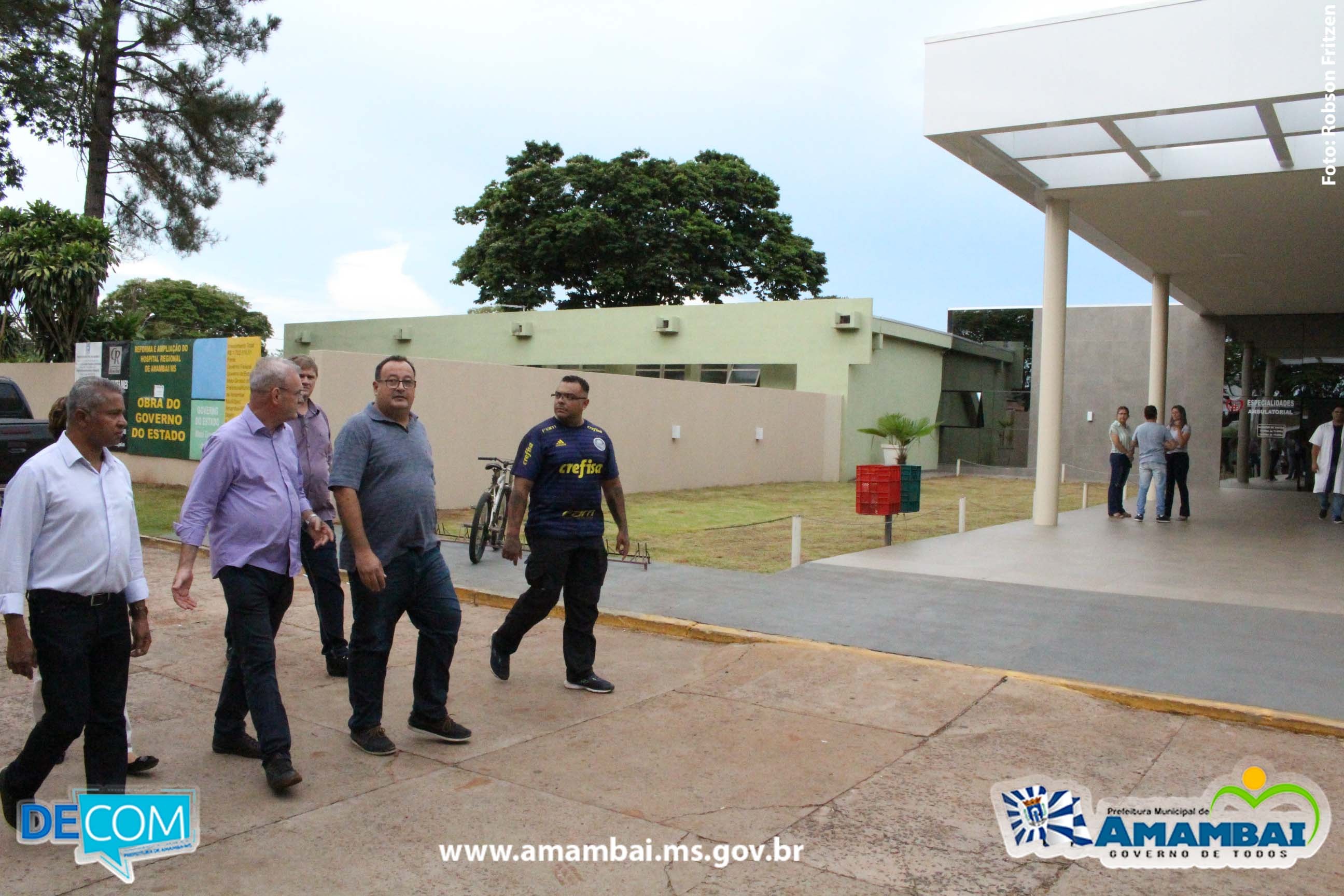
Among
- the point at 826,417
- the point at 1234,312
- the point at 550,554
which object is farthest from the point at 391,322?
the point at 550,554

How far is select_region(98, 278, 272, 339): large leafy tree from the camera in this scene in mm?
55375

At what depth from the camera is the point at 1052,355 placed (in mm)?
15359

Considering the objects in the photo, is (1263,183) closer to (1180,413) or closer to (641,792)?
(1180,413)

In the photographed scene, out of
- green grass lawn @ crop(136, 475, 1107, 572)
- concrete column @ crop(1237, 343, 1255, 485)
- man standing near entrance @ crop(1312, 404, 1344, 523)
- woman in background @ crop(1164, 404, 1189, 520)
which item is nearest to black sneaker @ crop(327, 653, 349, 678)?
green grass lawn @ crop(136, 475, 1107, 572)

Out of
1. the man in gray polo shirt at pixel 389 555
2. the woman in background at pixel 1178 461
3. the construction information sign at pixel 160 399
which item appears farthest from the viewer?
the construction information sign at pixel 160 399

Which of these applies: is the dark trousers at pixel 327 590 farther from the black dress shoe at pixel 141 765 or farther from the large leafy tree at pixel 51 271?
the large leafy tree at pixel 51 271

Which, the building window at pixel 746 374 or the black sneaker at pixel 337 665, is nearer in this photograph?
the black sneaker at pixel 337 665

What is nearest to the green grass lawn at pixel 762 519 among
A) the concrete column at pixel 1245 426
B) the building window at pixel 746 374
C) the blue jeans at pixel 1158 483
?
the blue jeans at pixel 1158 483

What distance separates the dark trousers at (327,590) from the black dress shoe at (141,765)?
1.60m

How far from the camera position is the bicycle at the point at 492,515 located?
34.4ft

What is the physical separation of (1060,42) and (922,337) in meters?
17.3

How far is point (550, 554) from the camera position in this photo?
19.7 feet

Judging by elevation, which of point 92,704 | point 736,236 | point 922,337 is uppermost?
point 736,236

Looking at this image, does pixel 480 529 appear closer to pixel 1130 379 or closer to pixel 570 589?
pixel 570 589
